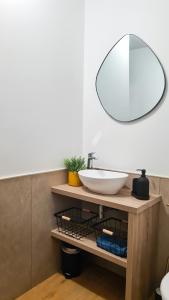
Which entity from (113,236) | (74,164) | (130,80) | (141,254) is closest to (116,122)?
(130,80)

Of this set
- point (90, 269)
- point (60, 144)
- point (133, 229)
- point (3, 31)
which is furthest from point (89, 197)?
point (3, 31)

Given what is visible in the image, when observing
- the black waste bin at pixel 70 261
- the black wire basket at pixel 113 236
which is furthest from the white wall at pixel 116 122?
the black waste bin at pixel 70 261

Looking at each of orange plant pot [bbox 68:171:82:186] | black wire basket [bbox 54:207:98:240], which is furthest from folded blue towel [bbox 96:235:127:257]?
orange plant pot [bbox 68:171:82:186]

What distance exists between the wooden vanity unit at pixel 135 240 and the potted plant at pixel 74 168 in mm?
121

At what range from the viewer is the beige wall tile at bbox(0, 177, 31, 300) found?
4.99ft

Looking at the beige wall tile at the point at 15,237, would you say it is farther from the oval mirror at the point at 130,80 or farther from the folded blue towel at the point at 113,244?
the oval mirror at the point at 130,80

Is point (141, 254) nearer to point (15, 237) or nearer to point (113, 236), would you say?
point (113, 236)

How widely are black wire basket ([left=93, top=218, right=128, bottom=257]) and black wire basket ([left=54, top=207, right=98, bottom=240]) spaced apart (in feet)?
0.29

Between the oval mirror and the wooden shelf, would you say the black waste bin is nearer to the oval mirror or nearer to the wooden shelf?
the wooden shelf

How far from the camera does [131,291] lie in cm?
143

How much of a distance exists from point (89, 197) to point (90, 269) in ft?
2.63

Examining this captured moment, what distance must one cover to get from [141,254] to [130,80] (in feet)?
4.17

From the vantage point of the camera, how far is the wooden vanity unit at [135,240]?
1412 mm

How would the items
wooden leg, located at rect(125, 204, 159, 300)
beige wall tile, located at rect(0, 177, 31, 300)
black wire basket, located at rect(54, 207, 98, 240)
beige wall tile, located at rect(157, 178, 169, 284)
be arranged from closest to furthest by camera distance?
wooden leg, located at rect(125, 204, 159, 300) < beige wall tile, located at rect(0, 177, 31, 300) < beige wall tile, located at rect(157, 178, 169, 284) < black wire basket, located at rect(54, 207, 98, 240)
